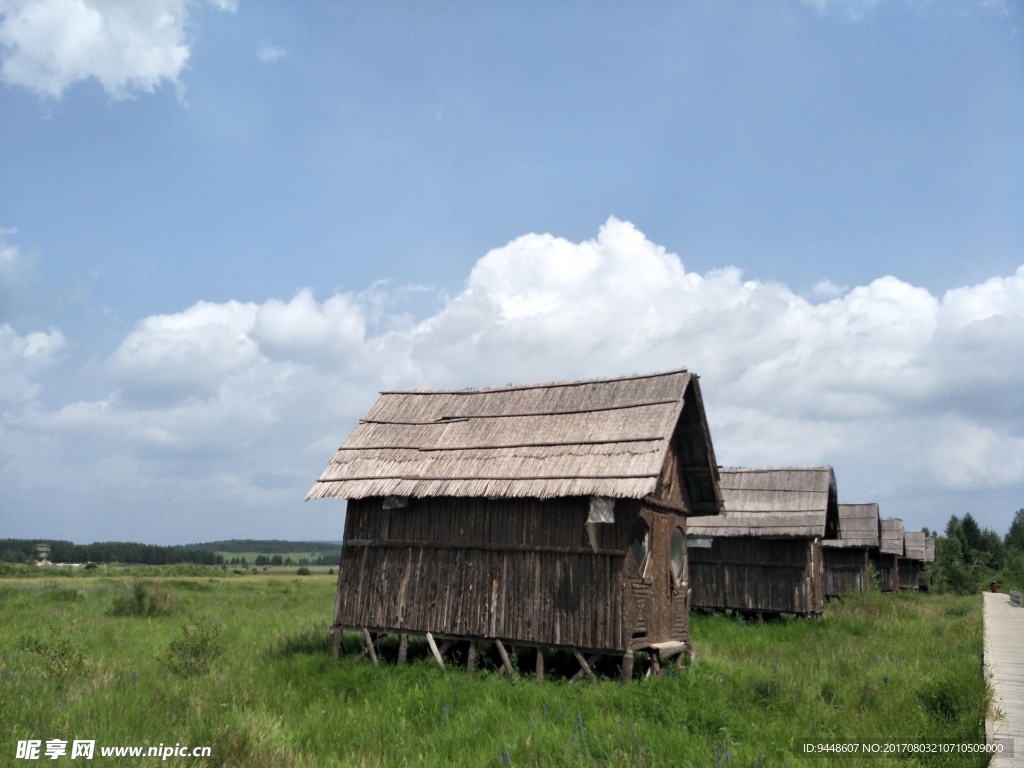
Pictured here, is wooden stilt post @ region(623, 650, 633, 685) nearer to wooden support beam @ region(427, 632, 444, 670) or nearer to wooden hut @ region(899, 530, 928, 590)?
wooden support beam @ region(427, 632, 444, 670)

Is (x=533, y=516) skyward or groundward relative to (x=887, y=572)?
skyward

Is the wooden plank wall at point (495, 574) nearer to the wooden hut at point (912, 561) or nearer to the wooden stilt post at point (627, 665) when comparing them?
the wooden stilt post at point (627, 665)

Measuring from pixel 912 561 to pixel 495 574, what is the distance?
1884 inches

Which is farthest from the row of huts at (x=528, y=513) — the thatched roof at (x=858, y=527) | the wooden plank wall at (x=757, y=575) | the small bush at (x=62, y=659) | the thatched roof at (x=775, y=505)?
the thatched roof at (x=858, y=527)

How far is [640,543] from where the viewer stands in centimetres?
1346

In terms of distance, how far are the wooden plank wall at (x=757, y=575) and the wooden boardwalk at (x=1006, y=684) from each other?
498 cm

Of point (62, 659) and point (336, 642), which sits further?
point (336, 642)

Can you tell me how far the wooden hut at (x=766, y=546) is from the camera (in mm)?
23578

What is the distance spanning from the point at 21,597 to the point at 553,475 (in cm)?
2509

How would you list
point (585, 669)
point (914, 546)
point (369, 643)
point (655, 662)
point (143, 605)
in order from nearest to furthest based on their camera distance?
point (585, 669), point (655, 662), point (369, 643), point (143, 605), point (914, 546)

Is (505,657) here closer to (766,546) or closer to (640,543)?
(640,543)

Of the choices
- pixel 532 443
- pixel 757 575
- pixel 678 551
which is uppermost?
pixel 532 443

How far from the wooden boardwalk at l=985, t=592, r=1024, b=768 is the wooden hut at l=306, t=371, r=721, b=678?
506cm

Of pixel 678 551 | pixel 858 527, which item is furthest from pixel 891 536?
pixel 678 551
